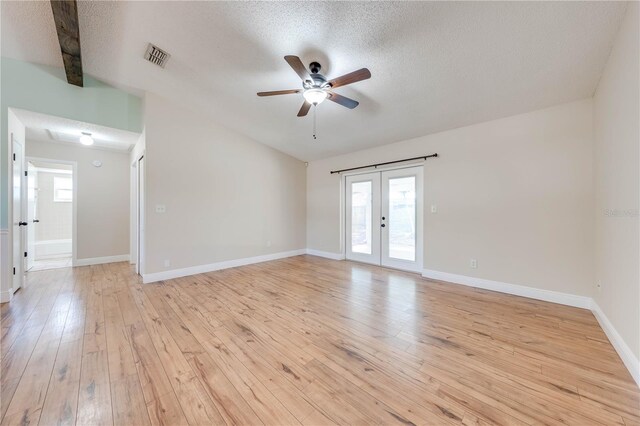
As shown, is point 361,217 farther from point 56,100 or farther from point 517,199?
point 56,100

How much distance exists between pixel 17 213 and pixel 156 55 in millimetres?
2981

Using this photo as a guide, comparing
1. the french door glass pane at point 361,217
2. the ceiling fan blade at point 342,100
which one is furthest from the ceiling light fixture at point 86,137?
the french door glass pane at point 361,217

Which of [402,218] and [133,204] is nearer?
[402,218]

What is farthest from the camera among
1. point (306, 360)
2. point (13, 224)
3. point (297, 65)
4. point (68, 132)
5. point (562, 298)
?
point (68, 132)

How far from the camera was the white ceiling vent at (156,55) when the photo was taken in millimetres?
2861

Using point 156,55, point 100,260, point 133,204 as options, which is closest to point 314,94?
point 156,55

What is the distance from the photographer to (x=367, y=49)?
8.04ft

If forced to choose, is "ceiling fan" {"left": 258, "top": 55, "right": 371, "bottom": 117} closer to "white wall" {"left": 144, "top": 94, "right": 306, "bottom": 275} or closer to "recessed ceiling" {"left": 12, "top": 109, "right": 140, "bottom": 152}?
"white wall" {"left": 144, "top": 94, "right": 306, "bottom": 275}

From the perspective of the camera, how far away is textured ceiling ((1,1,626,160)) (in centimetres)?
203

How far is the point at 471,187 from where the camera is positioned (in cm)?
362

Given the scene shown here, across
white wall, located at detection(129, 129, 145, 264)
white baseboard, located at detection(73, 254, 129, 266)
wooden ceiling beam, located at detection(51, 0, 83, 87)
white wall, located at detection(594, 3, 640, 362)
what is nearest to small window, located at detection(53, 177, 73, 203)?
white wall, located at detection(129, 129, 145, 264)

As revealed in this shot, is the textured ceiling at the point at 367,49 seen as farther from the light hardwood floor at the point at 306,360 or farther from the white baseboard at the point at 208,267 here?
the white baseboard at the point at 208,267

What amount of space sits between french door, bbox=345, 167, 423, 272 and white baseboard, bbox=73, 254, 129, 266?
206 inches

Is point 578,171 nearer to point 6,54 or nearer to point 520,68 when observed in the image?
point 520,68
